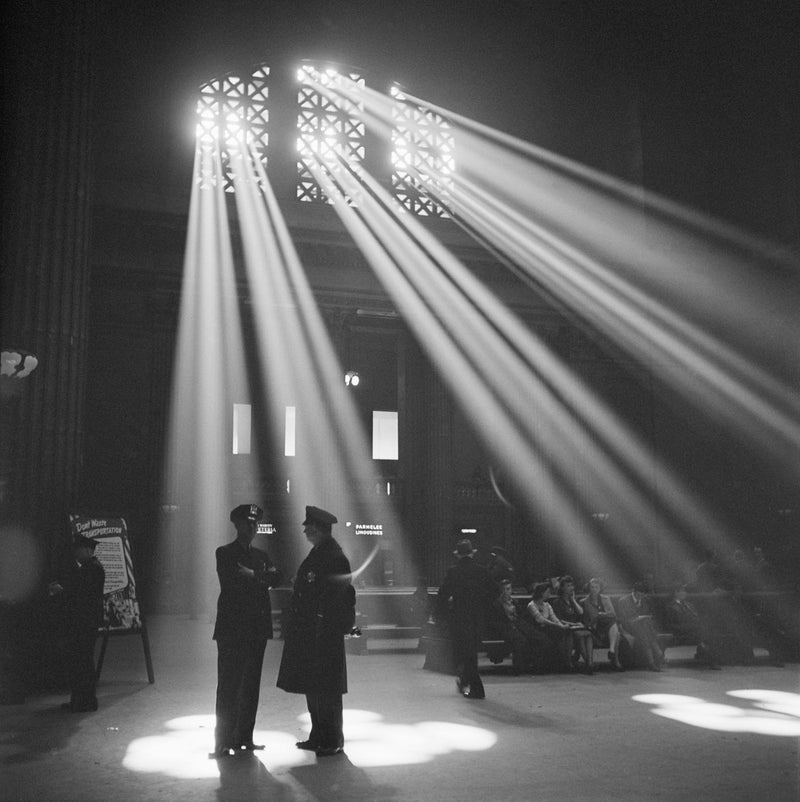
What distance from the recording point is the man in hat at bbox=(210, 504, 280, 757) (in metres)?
5.41

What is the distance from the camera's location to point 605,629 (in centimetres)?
1077

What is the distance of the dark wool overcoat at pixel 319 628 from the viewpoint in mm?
5371

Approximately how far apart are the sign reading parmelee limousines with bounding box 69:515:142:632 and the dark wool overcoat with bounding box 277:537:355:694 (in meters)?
3.42

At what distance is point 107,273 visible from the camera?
714 inches

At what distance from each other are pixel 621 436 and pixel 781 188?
6.89m

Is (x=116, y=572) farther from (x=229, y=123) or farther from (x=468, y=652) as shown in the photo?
(x=229, y=123)

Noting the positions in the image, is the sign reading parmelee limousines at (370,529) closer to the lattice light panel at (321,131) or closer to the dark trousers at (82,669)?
the lattice light panel at (321,131)

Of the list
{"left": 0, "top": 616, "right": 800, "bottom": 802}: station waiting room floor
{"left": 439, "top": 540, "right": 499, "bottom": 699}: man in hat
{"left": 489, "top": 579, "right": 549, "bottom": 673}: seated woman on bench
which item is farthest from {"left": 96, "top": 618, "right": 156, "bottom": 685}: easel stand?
{"left": 489, "top": 579, "right": 549, "bottom": 673}: seated woman on bench

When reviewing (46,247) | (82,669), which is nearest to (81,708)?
(82,669)

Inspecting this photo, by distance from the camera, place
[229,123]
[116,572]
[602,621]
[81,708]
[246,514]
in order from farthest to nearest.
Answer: [229,123], [602,621], [116,572], [81,708], [246,514]

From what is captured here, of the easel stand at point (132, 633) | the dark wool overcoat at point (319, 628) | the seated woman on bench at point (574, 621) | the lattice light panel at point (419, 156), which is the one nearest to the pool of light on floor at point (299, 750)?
the dark wool overcoat at point (319, 628)

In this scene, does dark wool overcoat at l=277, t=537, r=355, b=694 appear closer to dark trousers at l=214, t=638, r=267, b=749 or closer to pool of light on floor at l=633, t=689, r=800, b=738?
dark trousers at l=214, t=638, r=267, b=749

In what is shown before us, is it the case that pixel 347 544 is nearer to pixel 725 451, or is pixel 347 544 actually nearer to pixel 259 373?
pixel 259 373

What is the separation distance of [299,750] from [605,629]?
20.2ft
